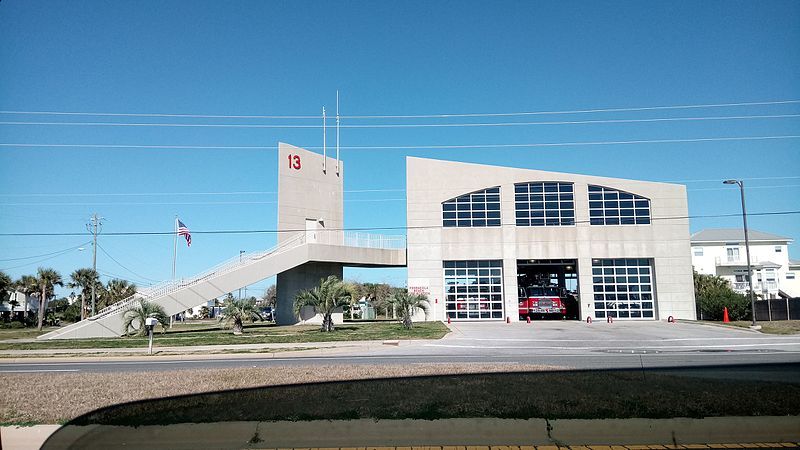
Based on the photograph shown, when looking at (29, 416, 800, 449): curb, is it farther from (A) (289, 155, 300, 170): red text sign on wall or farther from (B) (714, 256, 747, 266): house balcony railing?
(B) (714, 256, 747, 266): house balcony railing

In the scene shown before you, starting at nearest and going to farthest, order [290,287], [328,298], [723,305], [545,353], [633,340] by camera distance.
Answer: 1. [545,353]
2. [633,340]
3. [328,298]
4. [290,287]
5. [723,305]

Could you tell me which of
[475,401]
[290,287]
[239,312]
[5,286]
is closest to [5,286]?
[5,286]

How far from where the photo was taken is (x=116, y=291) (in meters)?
65.7

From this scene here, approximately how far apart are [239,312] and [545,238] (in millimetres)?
22777

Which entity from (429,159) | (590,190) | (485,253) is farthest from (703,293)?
(429,159)

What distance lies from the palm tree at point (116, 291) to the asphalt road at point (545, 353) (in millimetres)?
49120

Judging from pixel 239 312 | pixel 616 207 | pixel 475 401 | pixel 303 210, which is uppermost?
pixel 616 207

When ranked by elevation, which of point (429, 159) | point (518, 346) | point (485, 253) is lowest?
point (518, 346)

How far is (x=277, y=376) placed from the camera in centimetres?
1125

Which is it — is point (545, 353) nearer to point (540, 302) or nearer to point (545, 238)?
point (545, 238)

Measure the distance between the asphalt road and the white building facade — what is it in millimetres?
47390

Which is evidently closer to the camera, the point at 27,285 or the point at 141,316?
the point at 141,316

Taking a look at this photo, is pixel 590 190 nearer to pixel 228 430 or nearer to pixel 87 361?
pixel 87 361

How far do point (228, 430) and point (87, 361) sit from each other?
15.2 meters
